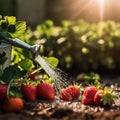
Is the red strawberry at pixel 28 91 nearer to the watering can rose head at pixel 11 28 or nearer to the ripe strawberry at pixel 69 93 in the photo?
the ripe strawberry at pixel 69 93

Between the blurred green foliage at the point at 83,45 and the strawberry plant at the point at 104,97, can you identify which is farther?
the blurred green foliage at the point at 83,45

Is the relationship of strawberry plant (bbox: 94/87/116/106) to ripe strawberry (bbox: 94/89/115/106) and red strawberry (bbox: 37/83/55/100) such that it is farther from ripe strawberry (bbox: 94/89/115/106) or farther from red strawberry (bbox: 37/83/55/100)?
red strawberry (bbox: 37/83/55/100)

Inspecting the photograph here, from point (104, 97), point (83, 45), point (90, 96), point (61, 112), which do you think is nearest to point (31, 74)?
point (90, 96)

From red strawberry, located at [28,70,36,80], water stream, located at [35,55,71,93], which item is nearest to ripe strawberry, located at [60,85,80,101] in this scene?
water stream, located at [35,55,71,93]

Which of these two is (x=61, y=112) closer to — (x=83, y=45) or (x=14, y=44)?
(x=14, y=44)

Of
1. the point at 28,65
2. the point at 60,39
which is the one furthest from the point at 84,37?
the point at 28,65

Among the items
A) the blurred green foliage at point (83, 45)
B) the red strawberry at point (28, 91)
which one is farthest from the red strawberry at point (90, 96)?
the blurred green foliage at point (83, 45)
